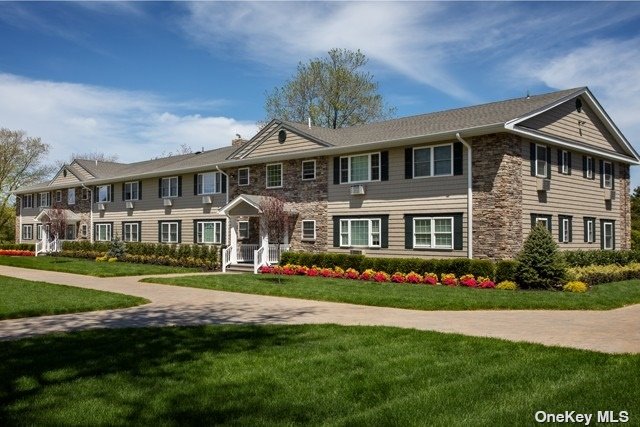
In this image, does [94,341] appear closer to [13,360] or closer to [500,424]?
[13,360]

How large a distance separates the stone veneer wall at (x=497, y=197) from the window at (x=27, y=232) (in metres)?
38.9

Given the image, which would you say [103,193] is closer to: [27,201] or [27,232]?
[27,201]

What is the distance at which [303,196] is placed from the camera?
2520cm

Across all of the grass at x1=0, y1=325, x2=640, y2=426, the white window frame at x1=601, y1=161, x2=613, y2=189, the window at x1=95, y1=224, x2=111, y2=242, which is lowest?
the grass at x1=0, y1=325, x2=640, y2=426

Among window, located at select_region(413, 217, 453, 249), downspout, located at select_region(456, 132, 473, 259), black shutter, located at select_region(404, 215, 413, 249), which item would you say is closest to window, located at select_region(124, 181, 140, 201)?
black shutter, located at select_region(404, 215, 413, 249)

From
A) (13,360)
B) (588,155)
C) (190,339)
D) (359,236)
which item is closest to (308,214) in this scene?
(359,236)

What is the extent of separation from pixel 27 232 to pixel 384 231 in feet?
118

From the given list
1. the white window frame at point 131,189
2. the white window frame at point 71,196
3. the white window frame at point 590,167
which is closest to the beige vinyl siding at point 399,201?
the white window frame at point 590,167

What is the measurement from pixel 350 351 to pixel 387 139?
47.5ft

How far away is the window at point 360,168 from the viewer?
22562mm

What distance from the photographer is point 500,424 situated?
A: 4.86 m

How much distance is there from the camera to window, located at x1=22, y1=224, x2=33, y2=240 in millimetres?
46312

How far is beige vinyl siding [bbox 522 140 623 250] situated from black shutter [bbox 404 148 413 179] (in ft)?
12.7

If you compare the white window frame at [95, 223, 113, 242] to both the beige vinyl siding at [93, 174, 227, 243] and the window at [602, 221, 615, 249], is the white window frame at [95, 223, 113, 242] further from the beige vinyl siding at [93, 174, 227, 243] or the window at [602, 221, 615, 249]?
the window at [602, 221, 615, 249]
